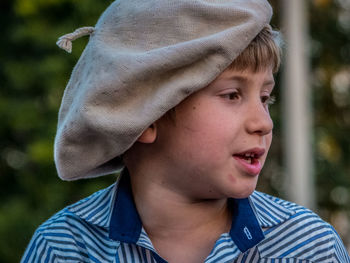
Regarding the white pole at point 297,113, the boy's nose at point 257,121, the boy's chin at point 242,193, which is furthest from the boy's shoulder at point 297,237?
the white pole at point 297,113

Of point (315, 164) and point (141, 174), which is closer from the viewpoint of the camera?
point (141, 174)

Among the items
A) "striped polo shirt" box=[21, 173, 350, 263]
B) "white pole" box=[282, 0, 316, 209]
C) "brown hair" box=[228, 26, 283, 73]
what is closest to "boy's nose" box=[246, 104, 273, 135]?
"brown hair" box=[228, 26, 283, 73]

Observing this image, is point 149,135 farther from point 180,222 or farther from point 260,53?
point 260,53

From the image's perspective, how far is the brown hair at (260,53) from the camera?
1934 millimetres

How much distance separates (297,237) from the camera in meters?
1.97

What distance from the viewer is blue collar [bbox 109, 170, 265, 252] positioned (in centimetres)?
194

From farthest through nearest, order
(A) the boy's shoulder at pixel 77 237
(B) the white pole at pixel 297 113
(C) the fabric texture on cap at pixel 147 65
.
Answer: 1. (B) the white pole at pixel 297 113
2. (A) the boy's shoulder at pixel 77 237
3. (C) the fabric texture on cap at pixel 147 65

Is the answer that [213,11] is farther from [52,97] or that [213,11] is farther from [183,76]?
[52,97]

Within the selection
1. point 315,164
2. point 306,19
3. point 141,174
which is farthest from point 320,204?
point 141,174

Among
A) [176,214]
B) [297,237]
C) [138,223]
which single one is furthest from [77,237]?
[297,237]

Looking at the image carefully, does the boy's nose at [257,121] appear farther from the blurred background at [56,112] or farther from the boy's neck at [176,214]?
the blurred background at [56,112]

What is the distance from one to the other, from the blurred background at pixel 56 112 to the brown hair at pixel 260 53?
254cm

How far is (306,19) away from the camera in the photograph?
5.22 meters

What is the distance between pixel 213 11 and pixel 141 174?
551 mm
